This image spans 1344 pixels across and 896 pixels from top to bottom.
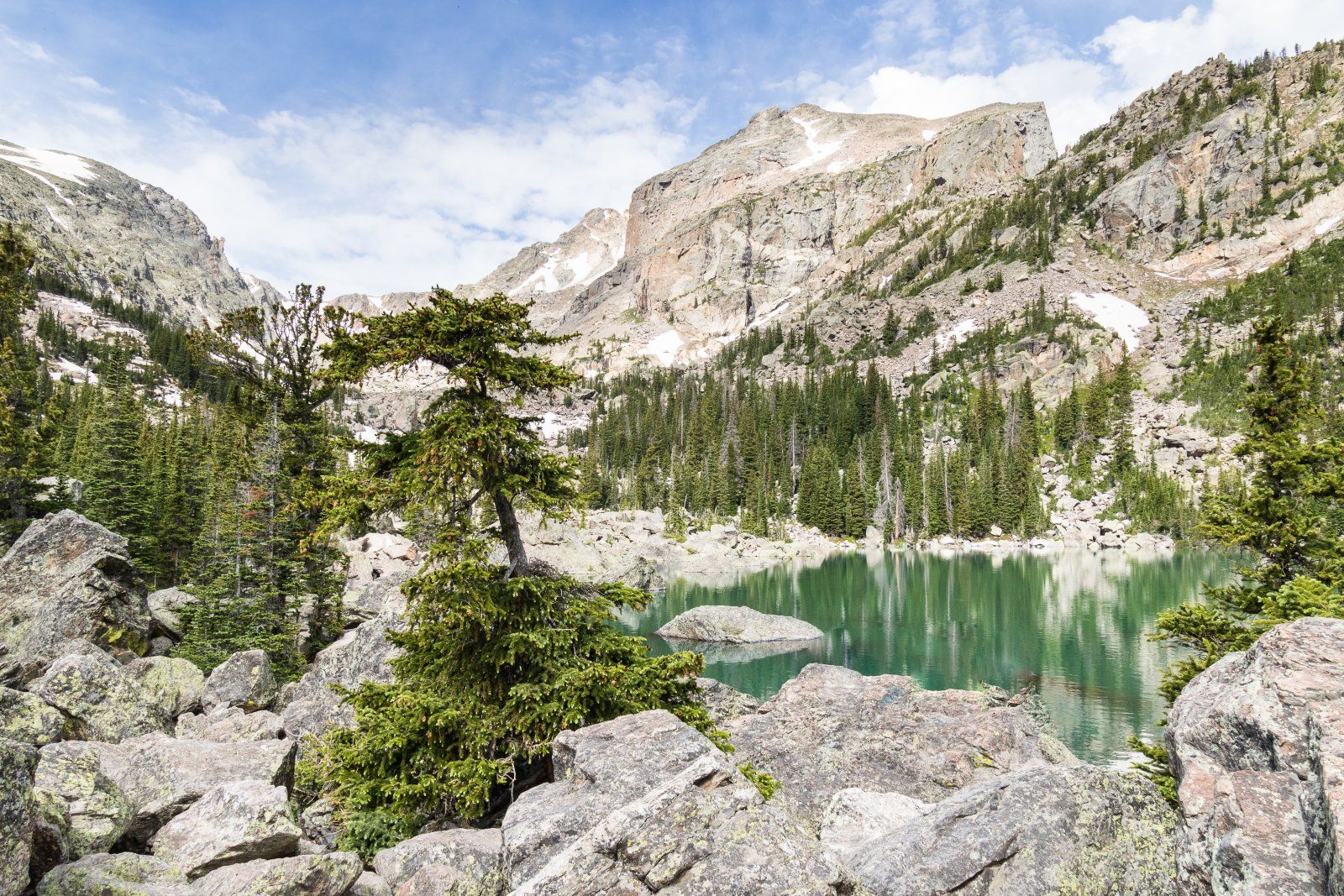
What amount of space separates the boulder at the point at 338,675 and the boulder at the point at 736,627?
25.3 meters

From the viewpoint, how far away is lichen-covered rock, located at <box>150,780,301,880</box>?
6973 millimetres

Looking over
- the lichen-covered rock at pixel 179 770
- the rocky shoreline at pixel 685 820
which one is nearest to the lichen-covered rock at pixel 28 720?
the rocky shoreline at pixel 685 820

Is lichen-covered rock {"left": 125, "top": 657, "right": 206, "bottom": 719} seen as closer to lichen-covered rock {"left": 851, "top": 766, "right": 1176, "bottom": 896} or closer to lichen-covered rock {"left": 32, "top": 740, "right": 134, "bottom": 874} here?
lichen-covered rock {"left": 32, "top": 740, "right": 134, "bottom": 874}

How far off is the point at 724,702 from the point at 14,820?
18.7 m

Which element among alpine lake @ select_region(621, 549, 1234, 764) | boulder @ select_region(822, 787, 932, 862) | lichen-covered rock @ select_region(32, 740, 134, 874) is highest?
lichen-covered rock @ select_region(32, 740, 134, 874)

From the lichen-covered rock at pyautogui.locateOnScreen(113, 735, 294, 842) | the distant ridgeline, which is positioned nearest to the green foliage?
the lichen-covered rock at pyautogui.locateOnScreen(113, 735, 294, 842)

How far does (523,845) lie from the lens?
6953 mm

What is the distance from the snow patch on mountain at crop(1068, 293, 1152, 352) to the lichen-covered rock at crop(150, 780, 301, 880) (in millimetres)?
172163

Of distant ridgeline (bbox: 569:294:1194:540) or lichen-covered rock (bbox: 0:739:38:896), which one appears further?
distant ridgeline (bbox: 569:294:1194:540)

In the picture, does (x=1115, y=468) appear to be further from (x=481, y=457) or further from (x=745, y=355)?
(x=481, y=457)

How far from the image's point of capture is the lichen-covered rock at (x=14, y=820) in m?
5.20

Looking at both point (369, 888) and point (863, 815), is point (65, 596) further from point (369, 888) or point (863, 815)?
point (863, 815)

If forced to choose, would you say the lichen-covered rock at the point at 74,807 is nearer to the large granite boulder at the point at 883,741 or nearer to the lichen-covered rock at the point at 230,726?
the lichen-covered rock at the point at 230,726

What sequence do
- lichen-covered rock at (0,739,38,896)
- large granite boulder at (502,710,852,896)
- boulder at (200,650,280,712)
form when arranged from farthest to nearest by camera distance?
boulder at (200,650,280,712) < lichen-covered rock at (0,739,38,896) < large granite boulder at (502,710,852,896)
